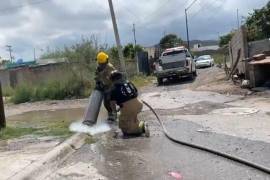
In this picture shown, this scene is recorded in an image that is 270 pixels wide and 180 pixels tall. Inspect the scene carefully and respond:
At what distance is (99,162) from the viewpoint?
9172mm

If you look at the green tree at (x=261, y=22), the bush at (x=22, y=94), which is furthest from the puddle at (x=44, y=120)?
the green tree at (x=261, y=22)

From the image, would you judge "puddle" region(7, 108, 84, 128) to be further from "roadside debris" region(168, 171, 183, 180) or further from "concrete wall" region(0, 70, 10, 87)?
"concrete wall" region(0, 70, 10, 87)

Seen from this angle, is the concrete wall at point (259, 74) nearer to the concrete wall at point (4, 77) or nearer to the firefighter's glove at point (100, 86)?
the firefighter's glove at point (100, 86)

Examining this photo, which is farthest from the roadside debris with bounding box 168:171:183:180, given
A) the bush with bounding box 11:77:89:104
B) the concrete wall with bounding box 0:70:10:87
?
the concrete wall with bounding box 0:70:10:87

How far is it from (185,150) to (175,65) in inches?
914

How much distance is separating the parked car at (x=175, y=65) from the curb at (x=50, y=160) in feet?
68.9

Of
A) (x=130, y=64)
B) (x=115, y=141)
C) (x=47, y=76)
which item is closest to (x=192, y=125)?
(x=115, y=141)

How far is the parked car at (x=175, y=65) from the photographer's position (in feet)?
107

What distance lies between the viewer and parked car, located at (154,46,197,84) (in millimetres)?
32469

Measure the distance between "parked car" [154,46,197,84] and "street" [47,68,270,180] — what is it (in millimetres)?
16837

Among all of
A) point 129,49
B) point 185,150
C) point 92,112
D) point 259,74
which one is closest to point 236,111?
point 92,112

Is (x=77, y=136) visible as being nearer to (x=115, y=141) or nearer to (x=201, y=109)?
(x=115, y=141)

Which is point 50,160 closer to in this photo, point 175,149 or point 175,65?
point 175,149

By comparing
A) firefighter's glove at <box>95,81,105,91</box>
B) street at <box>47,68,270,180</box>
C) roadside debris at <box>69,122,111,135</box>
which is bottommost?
street at <box>47,68,270,180</box>
